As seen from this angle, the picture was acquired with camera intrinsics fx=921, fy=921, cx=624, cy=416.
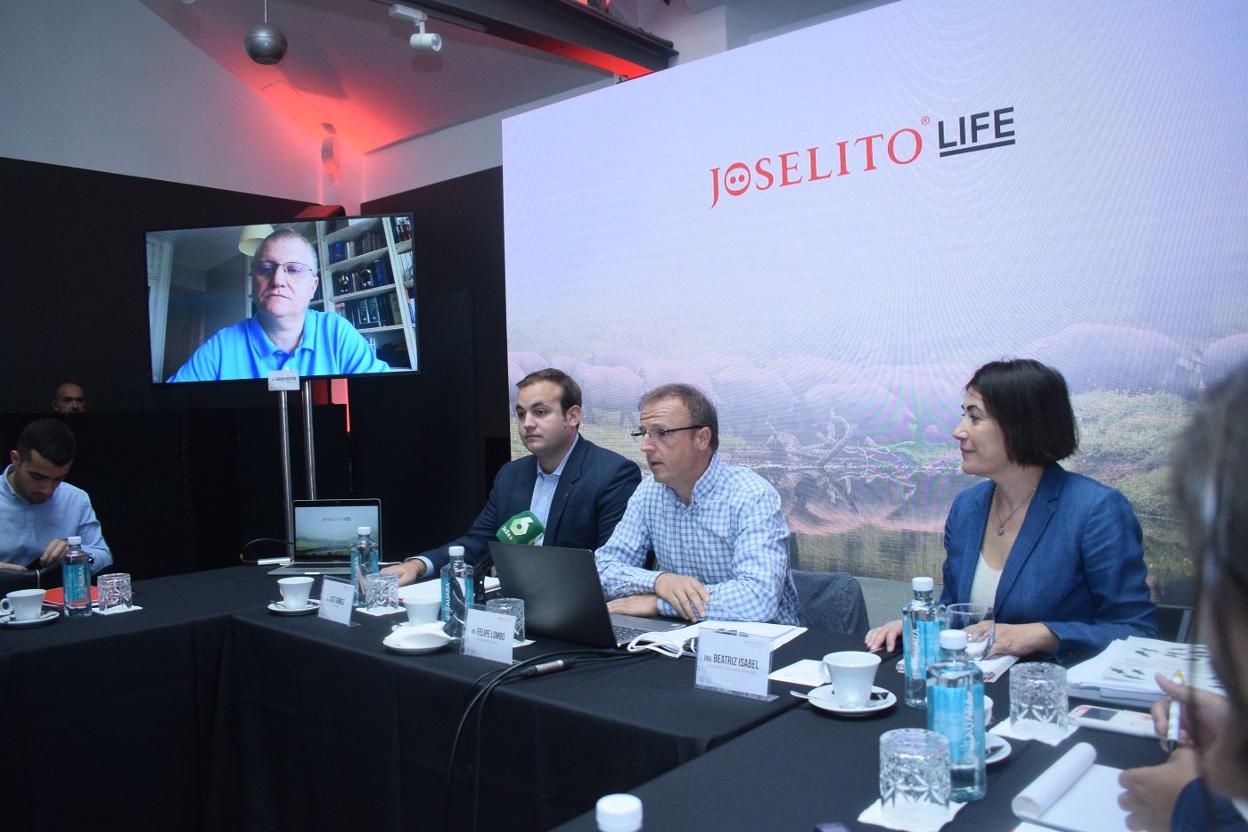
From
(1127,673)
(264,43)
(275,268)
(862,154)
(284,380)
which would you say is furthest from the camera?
(264,43)

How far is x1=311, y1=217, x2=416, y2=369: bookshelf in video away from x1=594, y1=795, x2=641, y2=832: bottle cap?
329 cm

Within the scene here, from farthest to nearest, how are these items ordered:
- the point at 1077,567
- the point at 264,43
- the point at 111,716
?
1. the point at 264,43
2. the point at 111,716
3. the point at 1077,567

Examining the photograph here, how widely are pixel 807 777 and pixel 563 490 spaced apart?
178 centimetres

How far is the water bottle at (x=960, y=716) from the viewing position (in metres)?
1.08

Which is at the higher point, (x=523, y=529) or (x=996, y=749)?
(x=523, y=529)

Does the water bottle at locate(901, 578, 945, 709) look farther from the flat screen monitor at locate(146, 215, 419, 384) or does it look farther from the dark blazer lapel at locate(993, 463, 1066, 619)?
the flat screen monitor at locate(146, 215, 419, 384)

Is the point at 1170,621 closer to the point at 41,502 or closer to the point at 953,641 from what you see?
the point at 953,641

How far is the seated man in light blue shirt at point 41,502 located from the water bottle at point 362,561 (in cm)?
111

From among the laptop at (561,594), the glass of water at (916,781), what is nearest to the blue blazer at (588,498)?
the laptop at (561,594)

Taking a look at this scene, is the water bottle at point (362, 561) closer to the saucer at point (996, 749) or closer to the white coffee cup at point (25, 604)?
the white coffee cup at point (25, 604)

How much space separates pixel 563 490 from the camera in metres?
2.89

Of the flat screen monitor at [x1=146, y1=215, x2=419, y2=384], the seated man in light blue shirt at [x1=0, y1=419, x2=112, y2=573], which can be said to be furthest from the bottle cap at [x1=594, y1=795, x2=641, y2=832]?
A: the flat screen monitor at [x1=146, y1=215, x2=419, y2=384]

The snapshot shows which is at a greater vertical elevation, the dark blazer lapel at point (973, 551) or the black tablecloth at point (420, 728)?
the dark blazer lapel at point (973, 551)

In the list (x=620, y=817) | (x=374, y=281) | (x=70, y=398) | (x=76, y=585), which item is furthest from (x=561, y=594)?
(x=70, y=398)
